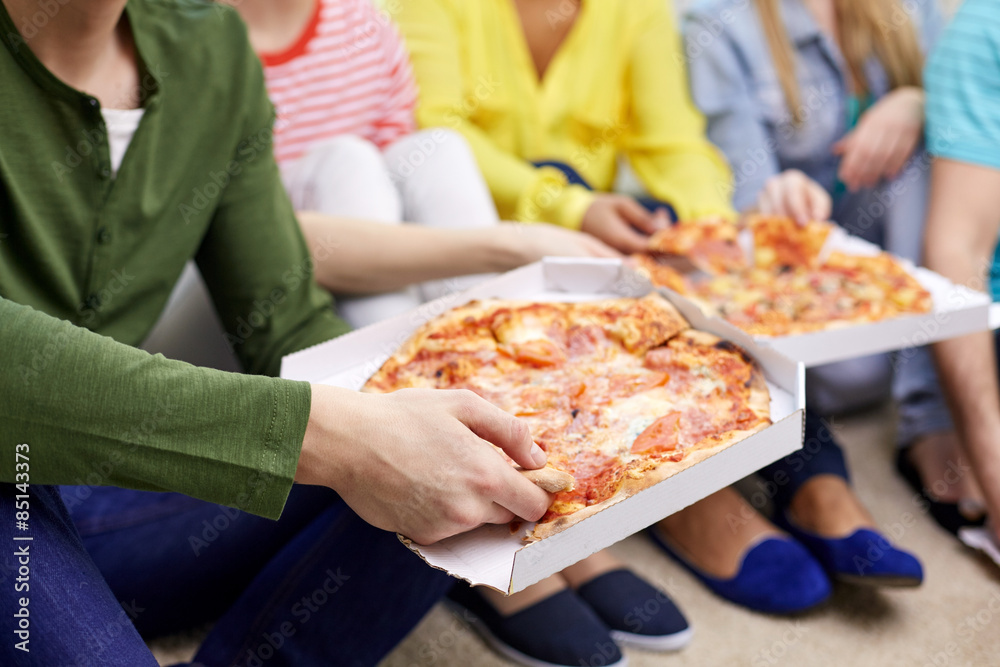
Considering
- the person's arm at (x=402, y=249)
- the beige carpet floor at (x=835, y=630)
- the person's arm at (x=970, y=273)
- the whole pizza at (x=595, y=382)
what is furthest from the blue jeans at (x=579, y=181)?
the whole pizza at (x=595, y=382)

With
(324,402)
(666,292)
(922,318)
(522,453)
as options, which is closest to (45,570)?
(324,402)

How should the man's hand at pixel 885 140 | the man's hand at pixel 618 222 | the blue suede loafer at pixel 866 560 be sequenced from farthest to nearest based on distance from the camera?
the man's hand at pixel 885 140 < the man's hand at pixel 618 222 < the blue suede loafer at pixel 866 560

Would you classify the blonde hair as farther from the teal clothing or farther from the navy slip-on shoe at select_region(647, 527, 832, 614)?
the navy slip-on shoe at select_region(647, 527, 832, 614)

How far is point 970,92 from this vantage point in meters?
1.42

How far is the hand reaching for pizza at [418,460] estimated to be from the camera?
0.63 m

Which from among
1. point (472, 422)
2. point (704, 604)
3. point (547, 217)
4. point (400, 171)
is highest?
point (472, 422)

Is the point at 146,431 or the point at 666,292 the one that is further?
the point at 666,292

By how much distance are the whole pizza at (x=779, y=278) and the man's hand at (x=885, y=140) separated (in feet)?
1.20

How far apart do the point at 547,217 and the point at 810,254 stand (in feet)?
1.72

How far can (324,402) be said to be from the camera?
643mm

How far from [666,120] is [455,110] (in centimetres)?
46

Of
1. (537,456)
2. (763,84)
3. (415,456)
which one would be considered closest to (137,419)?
(415,456)

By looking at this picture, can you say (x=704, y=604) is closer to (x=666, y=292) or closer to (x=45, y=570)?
(x=666, y=292)

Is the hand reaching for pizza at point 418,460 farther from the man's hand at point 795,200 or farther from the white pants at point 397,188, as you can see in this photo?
the man's hand at point 795,200
